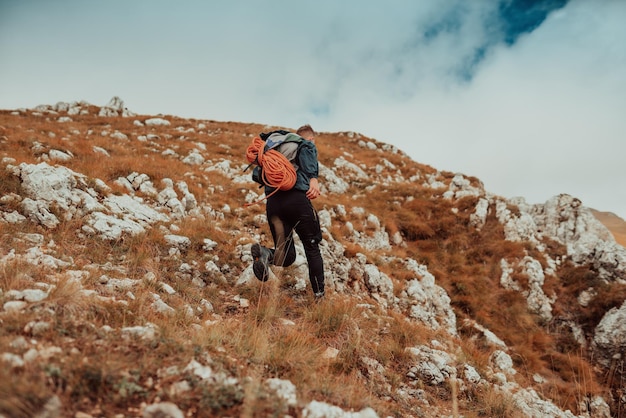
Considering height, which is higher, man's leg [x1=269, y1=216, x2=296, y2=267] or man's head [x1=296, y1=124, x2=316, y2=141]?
man's head [x1=296, y1=124, x2=316, y2=141]

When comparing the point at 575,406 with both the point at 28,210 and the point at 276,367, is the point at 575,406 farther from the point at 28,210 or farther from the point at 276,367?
the point at 28,210

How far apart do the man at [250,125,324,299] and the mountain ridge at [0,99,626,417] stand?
19.0 inches

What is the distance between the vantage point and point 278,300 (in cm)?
583

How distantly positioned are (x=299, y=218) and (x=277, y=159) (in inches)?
40.0

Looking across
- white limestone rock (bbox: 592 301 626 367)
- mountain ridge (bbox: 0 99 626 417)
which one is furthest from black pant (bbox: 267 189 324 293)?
white limestone rock (bbox: 592 301 626 367)

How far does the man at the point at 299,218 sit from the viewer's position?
17.2 ft

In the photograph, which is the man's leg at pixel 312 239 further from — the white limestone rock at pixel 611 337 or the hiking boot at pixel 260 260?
the white limestone rock at pixel 611 337

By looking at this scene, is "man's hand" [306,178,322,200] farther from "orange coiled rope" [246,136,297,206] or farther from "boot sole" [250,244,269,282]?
"boot sole" [250,244,269,282]

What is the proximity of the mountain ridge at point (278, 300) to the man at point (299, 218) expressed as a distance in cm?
48

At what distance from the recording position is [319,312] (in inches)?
211

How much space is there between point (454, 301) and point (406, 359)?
6.77m

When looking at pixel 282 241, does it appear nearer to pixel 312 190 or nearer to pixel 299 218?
pixel 299 218

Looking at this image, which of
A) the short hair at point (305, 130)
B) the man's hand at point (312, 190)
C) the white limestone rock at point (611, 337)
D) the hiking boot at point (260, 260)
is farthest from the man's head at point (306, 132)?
the white limestone rock at point (611, 337)

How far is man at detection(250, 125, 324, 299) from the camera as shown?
5.25 metres
